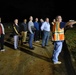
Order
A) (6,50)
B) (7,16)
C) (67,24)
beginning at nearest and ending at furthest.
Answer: (67,24), (6,50), (7,16)

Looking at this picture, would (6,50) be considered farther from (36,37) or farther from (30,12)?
(30,12)

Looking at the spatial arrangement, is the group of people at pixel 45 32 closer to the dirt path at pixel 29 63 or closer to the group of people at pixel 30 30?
the group of people at pixel 30 30

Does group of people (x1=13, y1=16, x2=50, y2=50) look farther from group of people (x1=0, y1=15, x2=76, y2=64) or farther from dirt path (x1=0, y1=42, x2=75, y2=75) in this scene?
dirt path (x1=0, y1=42, x2=75, y2=75)

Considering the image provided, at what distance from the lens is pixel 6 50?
14.1 m

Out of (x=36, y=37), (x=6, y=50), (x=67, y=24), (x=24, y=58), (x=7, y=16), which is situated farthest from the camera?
(x=7, y=16)

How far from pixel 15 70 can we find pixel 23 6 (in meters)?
26.9

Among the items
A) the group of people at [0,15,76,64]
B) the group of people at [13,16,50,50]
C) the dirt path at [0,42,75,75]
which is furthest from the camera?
the group of people at [13,16,50,50]

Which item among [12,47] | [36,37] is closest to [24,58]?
[12,47]

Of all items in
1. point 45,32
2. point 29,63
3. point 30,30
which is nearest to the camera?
point 29,63

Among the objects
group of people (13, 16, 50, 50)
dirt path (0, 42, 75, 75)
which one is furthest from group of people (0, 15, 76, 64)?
dirt path (0, 42, 75, 75)

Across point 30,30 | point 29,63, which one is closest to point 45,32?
point 30,30

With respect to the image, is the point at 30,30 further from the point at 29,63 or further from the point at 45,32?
the point at 29,63

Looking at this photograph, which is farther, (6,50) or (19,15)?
(19,15)

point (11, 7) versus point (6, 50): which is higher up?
point (11, 7)
